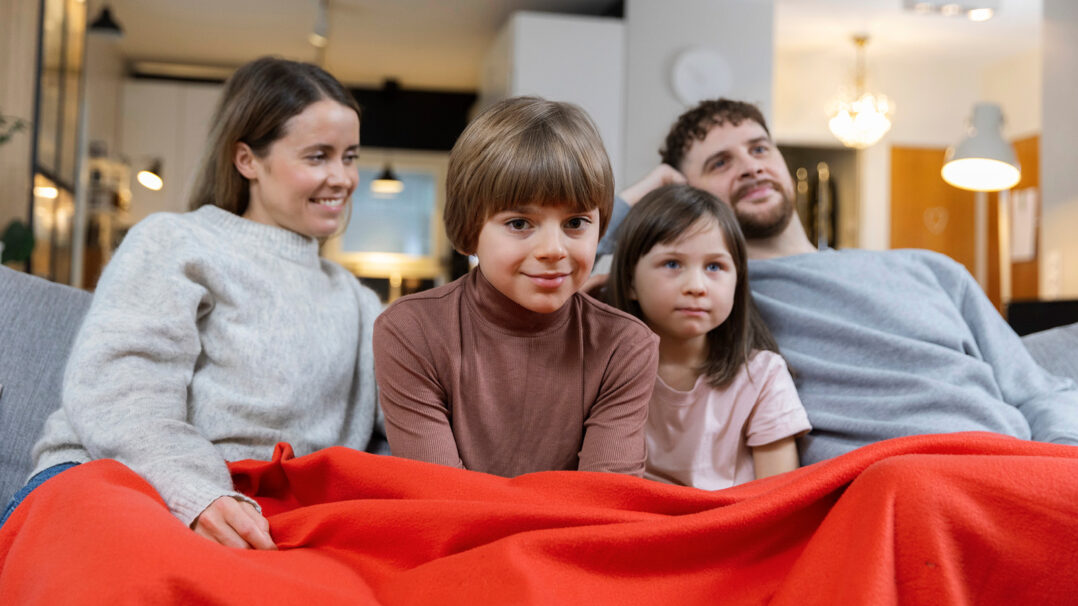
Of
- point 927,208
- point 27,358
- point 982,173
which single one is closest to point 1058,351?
point 982,173

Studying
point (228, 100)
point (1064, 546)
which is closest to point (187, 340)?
point (228, 100)

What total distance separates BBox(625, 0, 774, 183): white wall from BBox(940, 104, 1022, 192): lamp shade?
2.32m

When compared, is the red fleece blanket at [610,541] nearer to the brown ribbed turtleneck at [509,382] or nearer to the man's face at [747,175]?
the brown ribbed turtleneck at [509,382]

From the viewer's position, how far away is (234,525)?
39.2 inches

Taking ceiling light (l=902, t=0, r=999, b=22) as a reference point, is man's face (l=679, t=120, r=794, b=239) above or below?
below

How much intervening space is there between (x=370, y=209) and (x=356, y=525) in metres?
7.13

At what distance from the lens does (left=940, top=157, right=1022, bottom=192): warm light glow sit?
10.3 feet

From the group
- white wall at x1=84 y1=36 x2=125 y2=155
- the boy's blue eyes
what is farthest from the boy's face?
white wall at x1=84 y1=36 x2=125 y2=155

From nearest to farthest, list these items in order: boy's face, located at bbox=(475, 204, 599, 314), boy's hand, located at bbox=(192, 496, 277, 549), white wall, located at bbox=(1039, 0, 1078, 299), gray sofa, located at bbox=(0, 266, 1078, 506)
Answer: boy's hand, located at bbox=(192, 496, 277, 549) < boy's face, located at bbox=(475, 204, 599, 314) < gray sofa, located at bbox=(0, 266, 1078, 506) < white wall, located at bbox=(1039, 0, 1078, 299)

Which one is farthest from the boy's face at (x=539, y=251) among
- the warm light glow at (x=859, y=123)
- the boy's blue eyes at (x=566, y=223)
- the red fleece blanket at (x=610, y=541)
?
the warm light glow at (x=859, y=123)

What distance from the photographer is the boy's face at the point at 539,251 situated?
1.08 metres

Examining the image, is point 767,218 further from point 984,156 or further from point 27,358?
point 984,156

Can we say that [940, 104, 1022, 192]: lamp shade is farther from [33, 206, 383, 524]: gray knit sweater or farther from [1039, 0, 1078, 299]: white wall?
[33, 206, 383, 524]: gray knit sweater

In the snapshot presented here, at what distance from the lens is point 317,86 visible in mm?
1449
